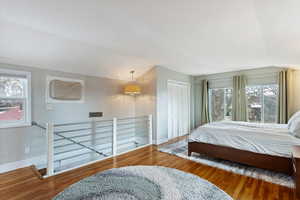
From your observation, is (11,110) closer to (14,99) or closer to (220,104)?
(14,99)

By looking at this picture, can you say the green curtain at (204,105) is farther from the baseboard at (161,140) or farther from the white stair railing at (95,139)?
the white stair railing at (95,139)

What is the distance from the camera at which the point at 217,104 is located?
586 centimetres

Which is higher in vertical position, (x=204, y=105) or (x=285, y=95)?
(x=285, y=95)

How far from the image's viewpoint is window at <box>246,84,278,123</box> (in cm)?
471

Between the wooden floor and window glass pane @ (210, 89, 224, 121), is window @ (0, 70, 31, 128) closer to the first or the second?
the wooden floor

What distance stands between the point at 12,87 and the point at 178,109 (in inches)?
185

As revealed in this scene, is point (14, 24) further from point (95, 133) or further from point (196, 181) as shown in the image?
point (196, 181)

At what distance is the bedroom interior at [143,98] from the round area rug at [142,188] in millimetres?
15

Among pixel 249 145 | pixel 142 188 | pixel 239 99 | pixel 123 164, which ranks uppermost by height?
pixel 239 99

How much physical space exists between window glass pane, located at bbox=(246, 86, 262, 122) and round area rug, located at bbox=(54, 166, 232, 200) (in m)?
4.71

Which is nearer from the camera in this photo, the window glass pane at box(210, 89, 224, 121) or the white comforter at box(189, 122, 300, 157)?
the white comforter at box(189, 122, 300, 157)

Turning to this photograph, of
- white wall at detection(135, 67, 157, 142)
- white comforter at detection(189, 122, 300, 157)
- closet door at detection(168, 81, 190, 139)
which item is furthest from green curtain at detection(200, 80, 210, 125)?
white comforter at detection(189, 122, 300, 157)

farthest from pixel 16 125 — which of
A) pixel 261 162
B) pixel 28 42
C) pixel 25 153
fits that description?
pixel 261 162

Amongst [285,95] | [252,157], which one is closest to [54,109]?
[252,157]
